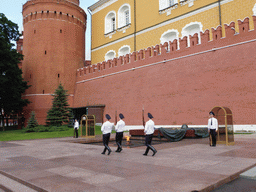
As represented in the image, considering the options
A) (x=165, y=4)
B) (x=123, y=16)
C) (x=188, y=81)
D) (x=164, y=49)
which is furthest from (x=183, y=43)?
(x=123, y=16)

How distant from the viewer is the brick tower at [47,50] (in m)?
26.4

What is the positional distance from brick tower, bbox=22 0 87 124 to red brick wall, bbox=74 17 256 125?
232 inches

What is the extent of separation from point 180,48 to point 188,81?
9.31 ft

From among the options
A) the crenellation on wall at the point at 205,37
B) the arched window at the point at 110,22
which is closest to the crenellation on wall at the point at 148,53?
the crenellation on wall at the point at 205,37

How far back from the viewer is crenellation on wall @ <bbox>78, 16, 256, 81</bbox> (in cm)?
1529

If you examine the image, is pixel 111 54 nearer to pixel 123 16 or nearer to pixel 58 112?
pixel 123 16

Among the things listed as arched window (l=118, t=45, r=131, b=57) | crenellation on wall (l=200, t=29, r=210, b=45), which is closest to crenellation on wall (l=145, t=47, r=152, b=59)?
crenellation on wall (l=200, t=29, r=210, b=45)

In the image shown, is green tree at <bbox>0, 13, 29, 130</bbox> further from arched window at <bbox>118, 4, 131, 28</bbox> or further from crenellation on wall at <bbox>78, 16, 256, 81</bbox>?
arched window at <bbox>118, 4, 131, 28</bbox>

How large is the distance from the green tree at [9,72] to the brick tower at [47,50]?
1.71 metres

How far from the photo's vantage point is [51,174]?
543cm

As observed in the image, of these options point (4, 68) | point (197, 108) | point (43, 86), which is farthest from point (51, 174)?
point (43, 86)

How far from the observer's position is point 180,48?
714 inches

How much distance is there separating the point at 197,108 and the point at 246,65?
14.0ft

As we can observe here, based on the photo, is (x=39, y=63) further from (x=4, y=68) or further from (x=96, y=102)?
(x=96, y=102)
